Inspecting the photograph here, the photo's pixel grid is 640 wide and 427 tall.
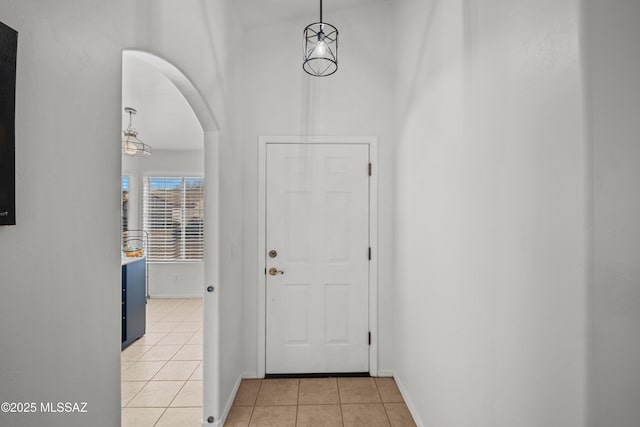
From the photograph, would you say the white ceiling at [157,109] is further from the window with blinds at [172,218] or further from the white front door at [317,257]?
the white front door at [317,257]

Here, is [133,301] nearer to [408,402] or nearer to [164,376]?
[164,376]

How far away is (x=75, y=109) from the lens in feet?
2.91

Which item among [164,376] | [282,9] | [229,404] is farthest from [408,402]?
[282,9]

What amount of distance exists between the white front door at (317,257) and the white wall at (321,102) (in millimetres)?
139

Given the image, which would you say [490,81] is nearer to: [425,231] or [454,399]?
[425,231]

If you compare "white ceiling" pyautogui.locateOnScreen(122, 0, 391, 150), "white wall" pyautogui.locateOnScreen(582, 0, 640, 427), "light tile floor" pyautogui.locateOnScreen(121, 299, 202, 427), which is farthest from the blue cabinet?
"white wall" pyautogui.locateOnScreen(582, 0, 640, 427)

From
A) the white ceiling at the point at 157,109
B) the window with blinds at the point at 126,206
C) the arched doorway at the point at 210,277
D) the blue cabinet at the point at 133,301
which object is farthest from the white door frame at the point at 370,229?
the window with blinds at the point at 126,206

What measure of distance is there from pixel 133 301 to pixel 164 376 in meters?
1.08

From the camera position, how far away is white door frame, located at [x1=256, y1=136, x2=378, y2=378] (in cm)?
287

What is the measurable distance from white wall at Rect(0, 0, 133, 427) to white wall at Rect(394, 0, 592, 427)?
1349 mm

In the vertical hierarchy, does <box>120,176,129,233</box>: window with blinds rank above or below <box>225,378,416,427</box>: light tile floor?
above

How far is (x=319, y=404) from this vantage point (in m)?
2.45

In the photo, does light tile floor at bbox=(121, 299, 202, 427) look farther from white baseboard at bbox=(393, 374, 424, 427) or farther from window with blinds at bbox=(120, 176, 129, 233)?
window with blinds at bbox=(120, 176, 129, 233)

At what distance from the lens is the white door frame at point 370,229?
9.42 ft
